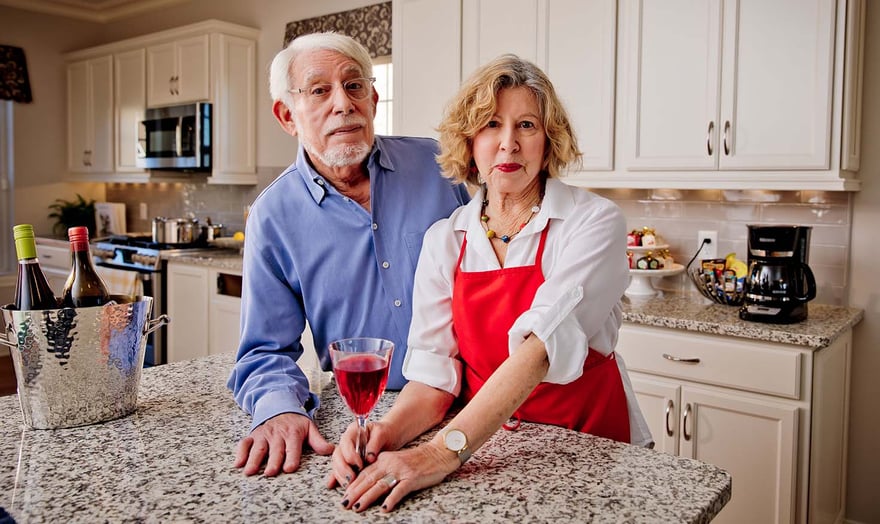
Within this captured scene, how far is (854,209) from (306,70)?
2.30 m

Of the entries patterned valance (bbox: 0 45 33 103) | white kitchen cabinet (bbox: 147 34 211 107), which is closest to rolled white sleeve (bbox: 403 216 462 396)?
A: white kitchen cabinet (bbox: 147 34 211 107)

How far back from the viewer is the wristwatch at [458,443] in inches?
41.1

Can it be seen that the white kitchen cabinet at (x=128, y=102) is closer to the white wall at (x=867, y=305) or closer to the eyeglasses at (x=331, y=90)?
the eyeglasses at (x=331, y=90)

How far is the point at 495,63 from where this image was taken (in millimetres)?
1395

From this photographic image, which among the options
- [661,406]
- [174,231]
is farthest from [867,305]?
[174,231]

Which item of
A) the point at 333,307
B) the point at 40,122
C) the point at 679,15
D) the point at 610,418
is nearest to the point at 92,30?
the point at 40,122

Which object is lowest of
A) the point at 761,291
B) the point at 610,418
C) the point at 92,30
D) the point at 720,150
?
the point at 610,418

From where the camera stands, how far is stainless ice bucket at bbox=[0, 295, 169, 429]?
1153 millimetres

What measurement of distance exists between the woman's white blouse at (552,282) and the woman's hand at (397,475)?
26 centimetres

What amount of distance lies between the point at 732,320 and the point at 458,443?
1.86m

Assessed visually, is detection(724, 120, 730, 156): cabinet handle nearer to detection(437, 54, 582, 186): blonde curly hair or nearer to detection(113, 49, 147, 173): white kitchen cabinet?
detection(437, 54, 582, 186): blonde curly hair

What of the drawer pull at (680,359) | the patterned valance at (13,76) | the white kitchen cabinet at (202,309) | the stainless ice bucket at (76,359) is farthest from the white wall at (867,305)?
the patterned valance at (13,76)

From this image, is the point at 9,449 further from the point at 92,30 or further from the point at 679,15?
the point at 92,30

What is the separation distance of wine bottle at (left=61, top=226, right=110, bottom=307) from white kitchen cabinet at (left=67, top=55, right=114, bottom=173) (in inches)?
197
